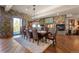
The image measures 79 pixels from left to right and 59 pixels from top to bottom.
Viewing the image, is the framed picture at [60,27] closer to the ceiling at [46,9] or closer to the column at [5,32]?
the ceiling at [46,9]

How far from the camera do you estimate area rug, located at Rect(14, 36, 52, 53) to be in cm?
306

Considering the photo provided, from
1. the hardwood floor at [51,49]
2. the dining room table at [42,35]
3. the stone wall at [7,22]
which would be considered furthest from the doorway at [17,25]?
the hardwood floor at [51,49]

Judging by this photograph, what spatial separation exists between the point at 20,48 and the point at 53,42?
871 millimetres

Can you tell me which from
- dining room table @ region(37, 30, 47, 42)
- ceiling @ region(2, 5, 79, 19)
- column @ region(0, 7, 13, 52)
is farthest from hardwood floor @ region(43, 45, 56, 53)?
column @ region(0, 7, 13, 52)

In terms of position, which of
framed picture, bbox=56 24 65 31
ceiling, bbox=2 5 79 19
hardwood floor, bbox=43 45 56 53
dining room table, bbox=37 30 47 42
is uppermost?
ceiling, bbox=2 5 79 19

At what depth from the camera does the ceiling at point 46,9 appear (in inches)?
113

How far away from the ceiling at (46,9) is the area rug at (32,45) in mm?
680

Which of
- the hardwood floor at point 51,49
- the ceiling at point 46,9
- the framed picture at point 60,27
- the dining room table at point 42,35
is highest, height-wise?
the ceiling at point 46,9

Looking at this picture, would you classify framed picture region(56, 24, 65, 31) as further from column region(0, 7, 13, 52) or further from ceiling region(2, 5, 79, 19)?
column region(0, 7, 13, 52)

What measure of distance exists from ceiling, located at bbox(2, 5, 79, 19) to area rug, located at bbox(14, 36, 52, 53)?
0.68 meters

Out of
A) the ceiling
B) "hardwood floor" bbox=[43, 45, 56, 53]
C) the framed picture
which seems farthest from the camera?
"hardwood floor" bbox=[43, 45, 56, 53]
